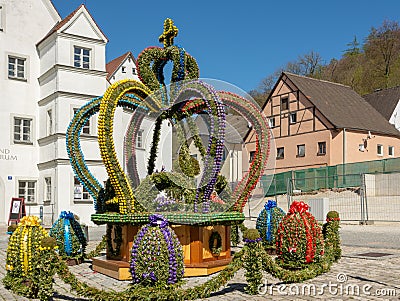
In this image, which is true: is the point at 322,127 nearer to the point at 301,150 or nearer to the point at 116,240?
the point at 301,150

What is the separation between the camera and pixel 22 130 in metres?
25.5

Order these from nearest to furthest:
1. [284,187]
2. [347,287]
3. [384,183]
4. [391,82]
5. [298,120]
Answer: [347,287] → [384,183] → [284,187] → [298,120] → [391,82]

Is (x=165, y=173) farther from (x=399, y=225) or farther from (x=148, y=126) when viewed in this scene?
(x=399, y=225)

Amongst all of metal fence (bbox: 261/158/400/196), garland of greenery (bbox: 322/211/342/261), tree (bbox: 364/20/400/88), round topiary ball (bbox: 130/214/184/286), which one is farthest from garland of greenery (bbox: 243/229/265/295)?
tree (bbox: 364/20/400/88)

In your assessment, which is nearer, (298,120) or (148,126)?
(148,126)

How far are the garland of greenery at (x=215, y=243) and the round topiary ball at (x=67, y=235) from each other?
3.13 m

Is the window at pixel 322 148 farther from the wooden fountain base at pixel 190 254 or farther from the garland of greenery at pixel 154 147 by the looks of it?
the wooden fountain base at pixel 190 254

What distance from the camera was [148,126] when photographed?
10734 millimetres

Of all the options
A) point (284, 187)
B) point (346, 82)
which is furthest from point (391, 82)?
point (284, 187)

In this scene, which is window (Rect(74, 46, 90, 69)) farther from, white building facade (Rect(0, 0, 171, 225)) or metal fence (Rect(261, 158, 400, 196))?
metal fence (Rect(261, 158, 400, 196))

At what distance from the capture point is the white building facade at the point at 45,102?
79.0 ft

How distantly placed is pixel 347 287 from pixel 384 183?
25.9 meters

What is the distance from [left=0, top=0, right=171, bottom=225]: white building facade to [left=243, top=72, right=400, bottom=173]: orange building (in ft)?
64.9

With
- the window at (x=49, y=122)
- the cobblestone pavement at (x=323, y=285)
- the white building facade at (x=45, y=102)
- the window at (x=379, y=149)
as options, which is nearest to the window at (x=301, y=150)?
the window at (x=379, y=149)
